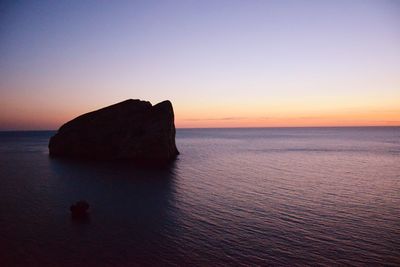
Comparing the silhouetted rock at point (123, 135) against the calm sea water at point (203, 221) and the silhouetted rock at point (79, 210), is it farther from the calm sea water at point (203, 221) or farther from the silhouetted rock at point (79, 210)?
the silhouetted rock at point (79, 210)

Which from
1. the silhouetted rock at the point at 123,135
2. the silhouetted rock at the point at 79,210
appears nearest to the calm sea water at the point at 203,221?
the silhouetted rock at the point at 79,210

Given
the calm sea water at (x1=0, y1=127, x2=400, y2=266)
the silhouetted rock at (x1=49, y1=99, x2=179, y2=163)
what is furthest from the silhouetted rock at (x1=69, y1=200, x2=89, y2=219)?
the silhouetted rock at (x1=49, y1=99, x2=179, y2=163)

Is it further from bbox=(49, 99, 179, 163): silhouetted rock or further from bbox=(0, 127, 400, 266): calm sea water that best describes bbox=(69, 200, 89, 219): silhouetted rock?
bbox=(49, 99, 179, 163): silhouetted rock

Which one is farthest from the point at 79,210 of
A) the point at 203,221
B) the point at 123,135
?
the point at 123,135

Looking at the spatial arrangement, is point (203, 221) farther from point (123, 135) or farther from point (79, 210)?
point (123, 135)

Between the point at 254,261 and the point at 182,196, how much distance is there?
57.2 feet

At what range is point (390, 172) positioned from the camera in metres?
51.3

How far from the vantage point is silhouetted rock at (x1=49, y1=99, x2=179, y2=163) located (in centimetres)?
6975

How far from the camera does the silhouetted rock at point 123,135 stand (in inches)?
2746

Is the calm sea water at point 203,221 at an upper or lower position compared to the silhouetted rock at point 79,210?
lower

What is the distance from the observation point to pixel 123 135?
72500 millimetres

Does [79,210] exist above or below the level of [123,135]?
below

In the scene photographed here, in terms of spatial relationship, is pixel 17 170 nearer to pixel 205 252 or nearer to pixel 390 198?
pixel 205 252

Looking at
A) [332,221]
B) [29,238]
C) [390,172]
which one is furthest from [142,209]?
[390,172]
